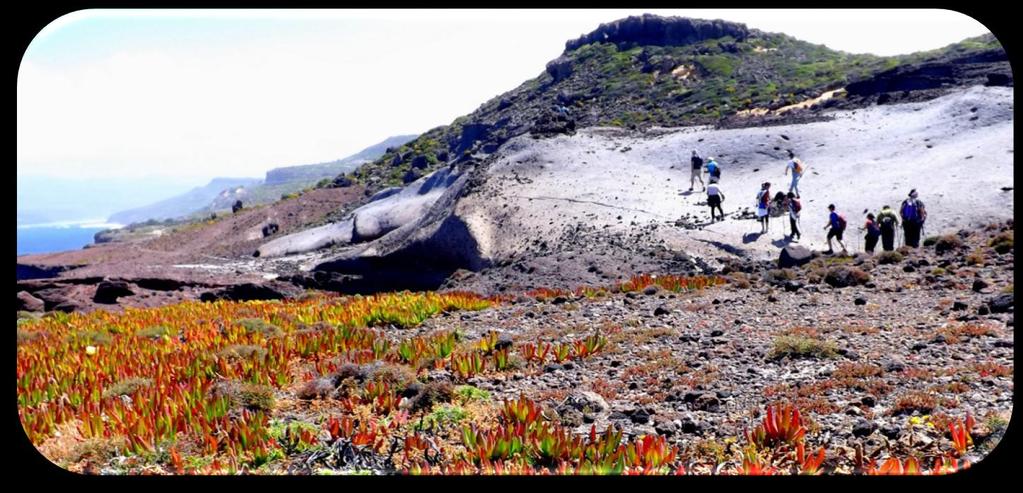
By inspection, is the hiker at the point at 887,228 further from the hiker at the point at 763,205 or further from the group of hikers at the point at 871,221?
the hiker at the point at 763,205

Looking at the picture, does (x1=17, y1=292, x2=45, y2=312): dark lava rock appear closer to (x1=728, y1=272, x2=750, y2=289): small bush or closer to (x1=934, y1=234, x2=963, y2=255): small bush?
(x1=728, y1=272, x2=750, y2=289): small bush

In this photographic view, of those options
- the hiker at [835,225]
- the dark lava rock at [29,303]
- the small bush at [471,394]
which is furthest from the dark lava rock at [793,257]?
the dark lava rock at [29,303]

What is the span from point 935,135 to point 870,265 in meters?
13.3

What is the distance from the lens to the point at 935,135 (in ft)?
83.6

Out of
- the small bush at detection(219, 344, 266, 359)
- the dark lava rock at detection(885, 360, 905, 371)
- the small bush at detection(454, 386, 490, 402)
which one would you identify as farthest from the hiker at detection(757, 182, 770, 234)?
the small bush at detection(219, 344, 266, 359)

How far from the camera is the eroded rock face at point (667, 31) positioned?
262ft

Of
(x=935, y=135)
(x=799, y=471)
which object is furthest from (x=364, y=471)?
(x=935, y=135)

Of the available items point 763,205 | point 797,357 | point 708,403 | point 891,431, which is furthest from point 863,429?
point 763,205

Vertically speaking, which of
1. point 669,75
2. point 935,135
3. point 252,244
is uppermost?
point 669,75

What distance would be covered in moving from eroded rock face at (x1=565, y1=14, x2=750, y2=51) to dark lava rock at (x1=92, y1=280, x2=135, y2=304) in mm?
65827

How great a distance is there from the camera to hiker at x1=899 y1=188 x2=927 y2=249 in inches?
714

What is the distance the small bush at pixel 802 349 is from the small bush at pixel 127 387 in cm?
730

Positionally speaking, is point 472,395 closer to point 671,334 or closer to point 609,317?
point 671,334

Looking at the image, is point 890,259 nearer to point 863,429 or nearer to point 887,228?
point 887,228
